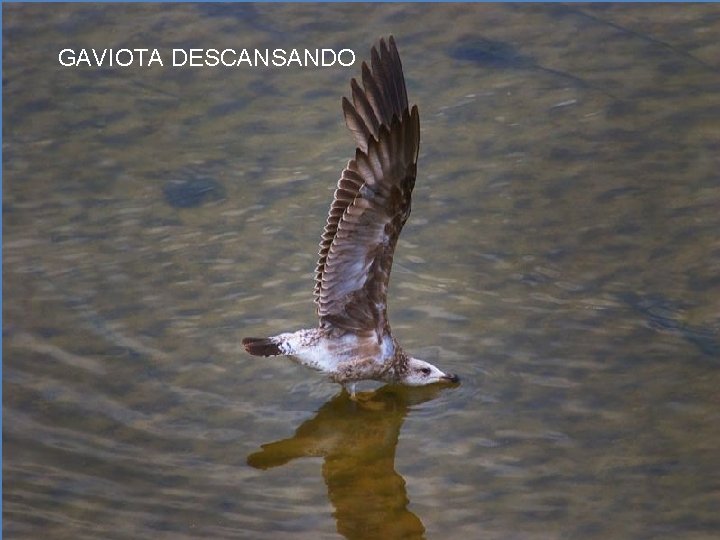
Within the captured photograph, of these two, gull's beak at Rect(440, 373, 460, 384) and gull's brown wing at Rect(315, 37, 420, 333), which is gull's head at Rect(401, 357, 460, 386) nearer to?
gull's beak at Rect(440, 373, 460, 384)

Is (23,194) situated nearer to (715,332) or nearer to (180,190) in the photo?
(180,190)

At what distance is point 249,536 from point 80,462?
1150 millimetres

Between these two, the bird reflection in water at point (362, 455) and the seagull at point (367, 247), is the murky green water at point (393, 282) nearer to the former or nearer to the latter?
the bird reflection in water at point (362, 455)

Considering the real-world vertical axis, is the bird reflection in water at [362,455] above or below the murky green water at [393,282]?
below

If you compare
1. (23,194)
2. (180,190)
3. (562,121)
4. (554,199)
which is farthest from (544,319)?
(23,194)

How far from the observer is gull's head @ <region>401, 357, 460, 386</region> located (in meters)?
7.22

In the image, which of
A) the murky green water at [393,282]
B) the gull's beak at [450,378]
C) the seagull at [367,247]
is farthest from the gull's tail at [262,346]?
the gull's beak at [450,378]

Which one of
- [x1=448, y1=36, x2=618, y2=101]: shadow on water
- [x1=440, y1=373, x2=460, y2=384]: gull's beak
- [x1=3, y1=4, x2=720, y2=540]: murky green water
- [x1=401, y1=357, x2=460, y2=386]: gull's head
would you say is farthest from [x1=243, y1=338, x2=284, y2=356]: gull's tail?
[x1=448, y1=36, x2=618, y2=101]: shadow on water

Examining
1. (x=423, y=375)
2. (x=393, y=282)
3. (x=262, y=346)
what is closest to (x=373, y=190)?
(x=262, y=346)

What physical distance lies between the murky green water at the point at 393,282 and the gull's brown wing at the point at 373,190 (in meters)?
0.75

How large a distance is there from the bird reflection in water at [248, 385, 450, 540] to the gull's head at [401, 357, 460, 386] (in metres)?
0.08

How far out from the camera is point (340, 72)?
1023 cm

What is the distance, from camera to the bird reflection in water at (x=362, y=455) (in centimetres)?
616

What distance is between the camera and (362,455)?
22.4 feet
